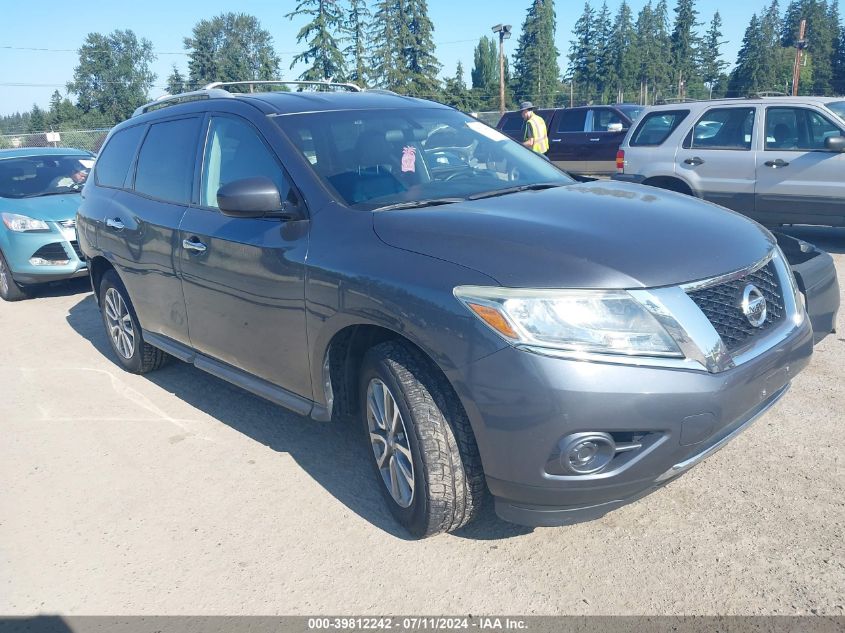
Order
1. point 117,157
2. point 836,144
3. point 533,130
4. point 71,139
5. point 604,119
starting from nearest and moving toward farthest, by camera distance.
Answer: point 117,157
point 836,144
point 533,130
point 604,119
point 71,139

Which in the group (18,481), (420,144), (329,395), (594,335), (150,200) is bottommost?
(18,481)

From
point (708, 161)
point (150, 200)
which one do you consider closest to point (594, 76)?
point (708, 161)

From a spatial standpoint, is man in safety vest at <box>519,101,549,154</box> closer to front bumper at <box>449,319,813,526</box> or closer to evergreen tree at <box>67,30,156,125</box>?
front bumper at <box>449,319,813,526</box>

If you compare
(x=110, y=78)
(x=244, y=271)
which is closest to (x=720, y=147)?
(x=244, y=271)

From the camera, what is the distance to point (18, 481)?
12.8 ft

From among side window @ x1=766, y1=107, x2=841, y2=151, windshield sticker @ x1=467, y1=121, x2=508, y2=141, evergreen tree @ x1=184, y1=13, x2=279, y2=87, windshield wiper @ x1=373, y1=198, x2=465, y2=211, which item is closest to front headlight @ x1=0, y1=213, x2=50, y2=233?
windshield sticker @ x1=467, y1=121, x2=508, y2=141

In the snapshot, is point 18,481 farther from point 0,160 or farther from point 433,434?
point 0,160

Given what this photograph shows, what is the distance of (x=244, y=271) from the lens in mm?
3600

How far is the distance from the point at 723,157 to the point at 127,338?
6928 mm

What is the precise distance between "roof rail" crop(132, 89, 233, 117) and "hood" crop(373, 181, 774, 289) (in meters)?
1.77

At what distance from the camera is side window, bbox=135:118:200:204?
4238 millimetres

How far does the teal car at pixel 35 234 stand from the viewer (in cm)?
805

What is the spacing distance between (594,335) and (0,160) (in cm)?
903

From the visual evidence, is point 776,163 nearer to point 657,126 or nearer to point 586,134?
point 657,126
